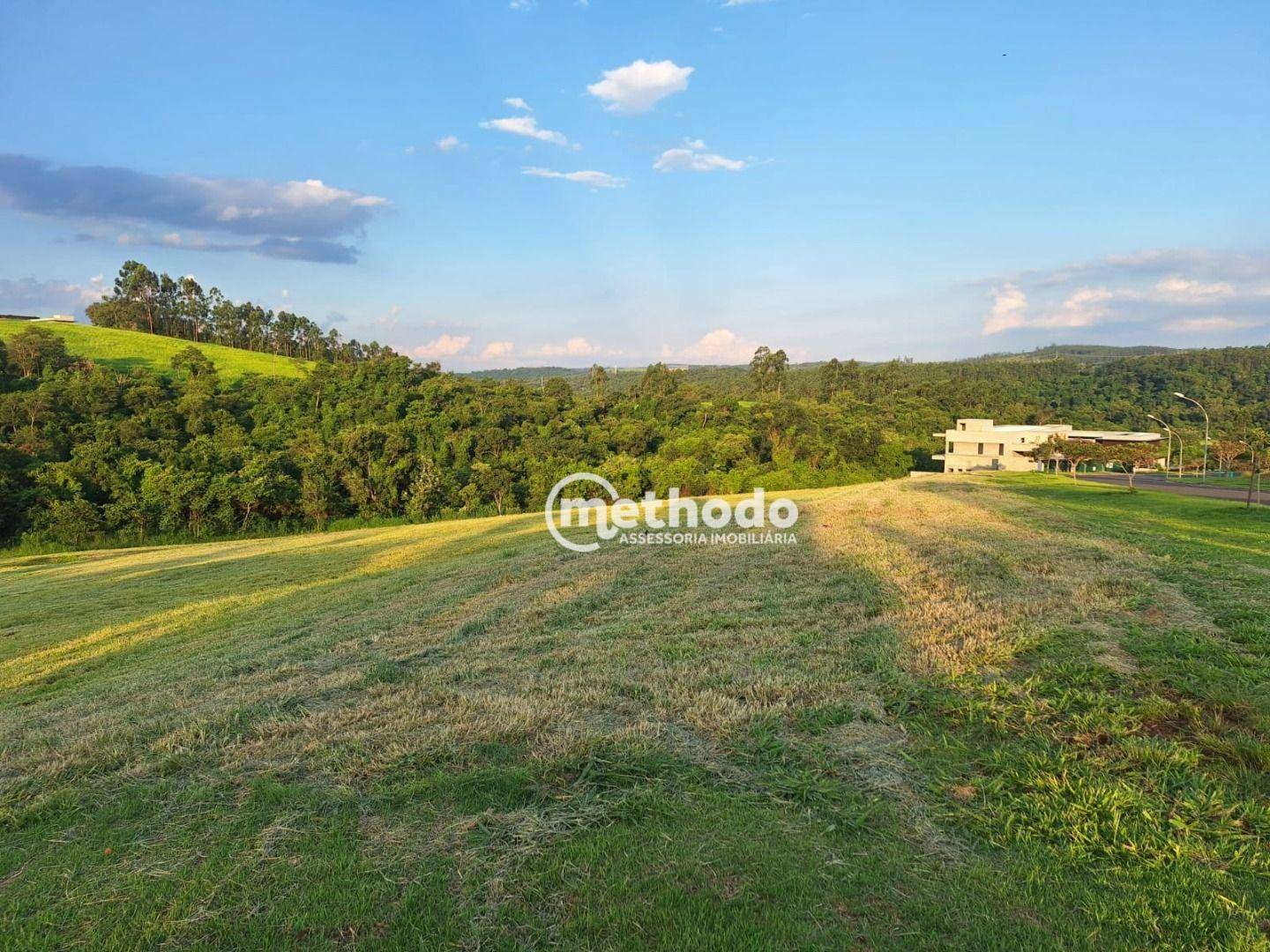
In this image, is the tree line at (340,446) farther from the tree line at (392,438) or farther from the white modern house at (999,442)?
the white modern house at (999,442)

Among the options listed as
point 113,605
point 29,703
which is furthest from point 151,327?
point 29,703

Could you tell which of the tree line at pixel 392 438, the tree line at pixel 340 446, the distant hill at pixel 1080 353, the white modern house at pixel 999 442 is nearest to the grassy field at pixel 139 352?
the tree line at pixel 340 446

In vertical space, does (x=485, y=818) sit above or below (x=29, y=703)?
above

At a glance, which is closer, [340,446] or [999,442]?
[340,446]

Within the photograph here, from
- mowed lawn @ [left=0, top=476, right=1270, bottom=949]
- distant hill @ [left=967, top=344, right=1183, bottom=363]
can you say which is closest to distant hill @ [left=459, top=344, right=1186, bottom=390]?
distant hill @ [left=967, top=344, right=1183, bottom=363]

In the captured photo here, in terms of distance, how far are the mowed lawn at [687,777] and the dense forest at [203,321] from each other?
283ft

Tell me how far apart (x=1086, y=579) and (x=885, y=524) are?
20.8 feet

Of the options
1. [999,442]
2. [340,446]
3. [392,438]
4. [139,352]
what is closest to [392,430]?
[392,438]

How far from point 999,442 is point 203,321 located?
105116 millimetres

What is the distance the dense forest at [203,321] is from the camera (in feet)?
281

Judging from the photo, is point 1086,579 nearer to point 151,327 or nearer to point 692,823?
point 692,823

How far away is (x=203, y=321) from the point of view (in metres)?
91.6

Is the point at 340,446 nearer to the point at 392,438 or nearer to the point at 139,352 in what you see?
the point at 392,438

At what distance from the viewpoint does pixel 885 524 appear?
13945 millimetres
